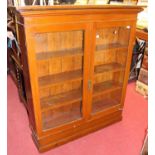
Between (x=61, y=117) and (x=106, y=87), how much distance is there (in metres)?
0.68

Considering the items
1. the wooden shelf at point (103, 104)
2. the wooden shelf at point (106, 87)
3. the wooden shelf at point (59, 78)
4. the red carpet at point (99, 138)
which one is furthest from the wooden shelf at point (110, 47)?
the red carpet at point (99, 138)

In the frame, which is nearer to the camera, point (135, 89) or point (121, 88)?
point (121, 88)

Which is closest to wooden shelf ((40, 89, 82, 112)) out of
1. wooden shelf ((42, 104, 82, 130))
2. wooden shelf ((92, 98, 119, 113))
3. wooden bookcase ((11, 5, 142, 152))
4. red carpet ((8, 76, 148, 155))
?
wooden bookcase ((11, 5, 142, 152))

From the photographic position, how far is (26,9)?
1354 mm

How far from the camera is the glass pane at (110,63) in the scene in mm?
2133

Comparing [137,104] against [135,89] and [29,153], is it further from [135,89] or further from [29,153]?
[29,153]

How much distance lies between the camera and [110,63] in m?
2.36

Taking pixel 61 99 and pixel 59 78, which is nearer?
pixel 59 78

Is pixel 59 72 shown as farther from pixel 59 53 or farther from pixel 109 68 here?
pixel 109 68

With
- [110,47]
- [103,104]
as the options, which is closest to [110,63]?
[110,47]

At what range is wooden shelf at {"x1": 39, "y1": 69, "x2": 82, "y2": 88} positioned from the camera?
1.87 m

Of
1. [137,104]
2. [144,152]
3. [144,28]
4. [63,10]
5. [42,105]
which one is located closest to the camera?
[63,10]

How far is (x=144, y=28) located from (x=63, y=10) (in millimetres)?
2061

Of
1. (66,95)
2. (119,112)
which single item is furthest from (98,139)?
(66,95)
